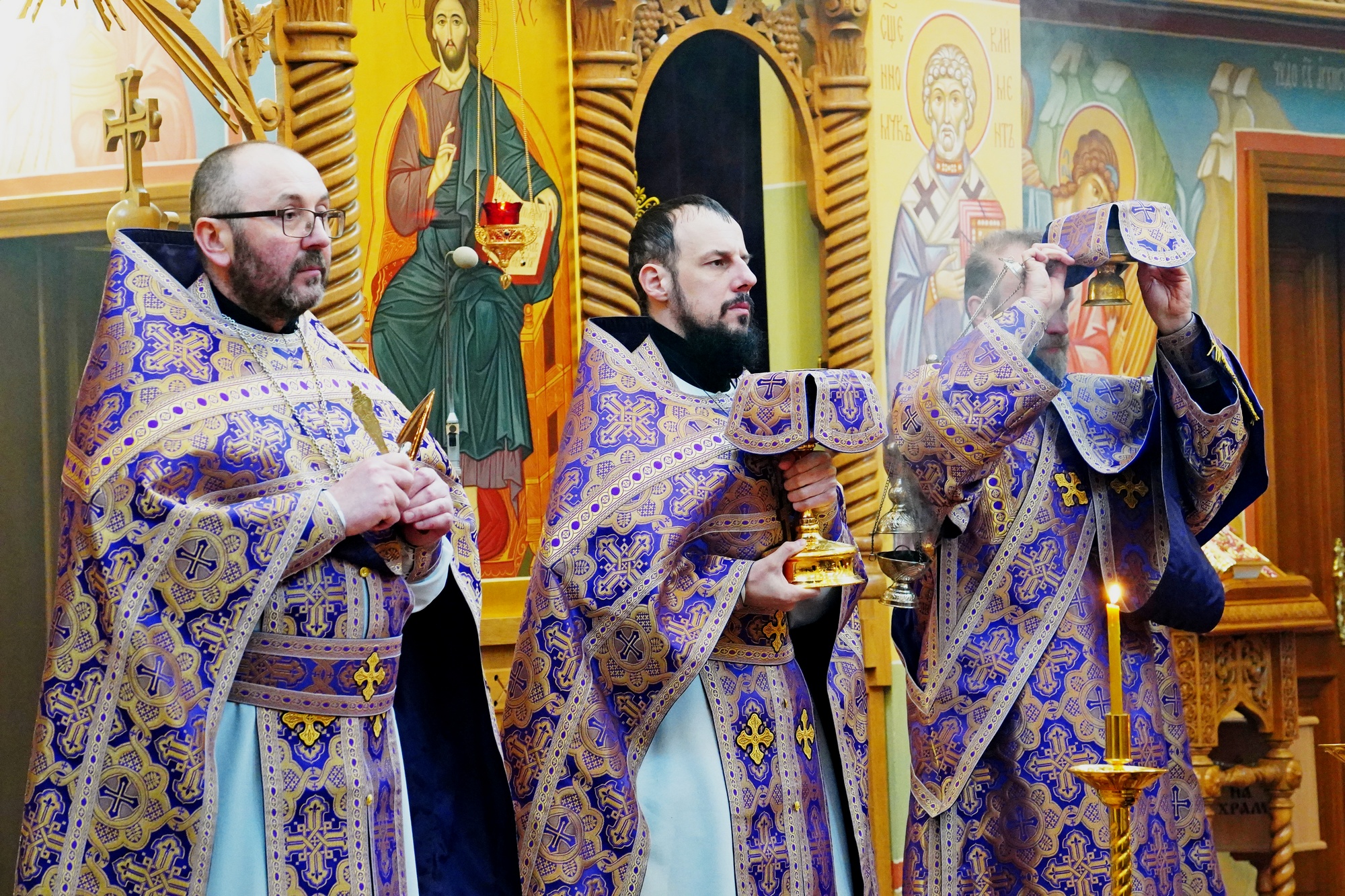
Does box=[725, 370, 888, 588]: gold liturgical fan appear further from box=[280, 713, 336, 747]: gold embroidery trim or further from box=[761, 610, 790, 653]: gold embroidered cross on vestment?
box=[280, 713, 336, 747]: gold embroidery trim

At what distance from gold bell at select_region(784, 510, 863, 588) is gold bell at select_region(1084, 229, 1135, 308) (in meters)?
0.81

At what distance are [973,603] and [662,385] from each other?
871mm

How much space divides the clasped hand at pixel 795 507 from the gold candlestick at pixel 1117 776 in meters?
1.19

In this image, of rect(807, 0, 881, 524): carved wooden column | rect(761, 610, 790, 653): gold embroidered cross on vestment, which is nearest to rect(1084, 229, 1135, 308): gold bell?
rect(761, 610, 790, 653): gold embroidered cross on vestment

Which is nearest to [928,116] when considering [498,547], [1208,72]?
[1208,72]

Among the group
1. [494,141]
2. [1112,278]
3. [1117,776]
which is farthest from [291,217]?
[494,141]

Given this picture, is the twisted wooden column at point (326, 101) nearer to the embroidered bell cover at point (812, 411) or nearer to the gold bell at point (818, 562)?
the embroidered bell cover at point (812, 411)

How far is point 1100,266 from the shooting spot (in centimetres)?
364

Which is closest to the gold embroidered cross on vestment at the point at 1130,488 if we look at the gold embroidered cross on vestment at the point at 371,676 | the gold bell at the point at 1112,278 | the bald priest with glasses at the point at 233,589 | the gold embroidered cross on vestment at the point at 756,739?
the gold bell at the point at 1112,278

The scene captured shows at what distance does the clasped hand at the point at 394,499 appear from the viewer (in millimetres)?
3070

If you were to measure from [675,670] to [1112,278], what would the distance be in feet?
4.24

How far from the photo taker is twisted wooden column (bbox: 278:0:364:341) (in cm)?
488

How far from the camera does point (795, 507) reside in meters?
3.49

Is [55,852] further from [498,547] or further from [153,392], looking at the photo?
[498,547]
